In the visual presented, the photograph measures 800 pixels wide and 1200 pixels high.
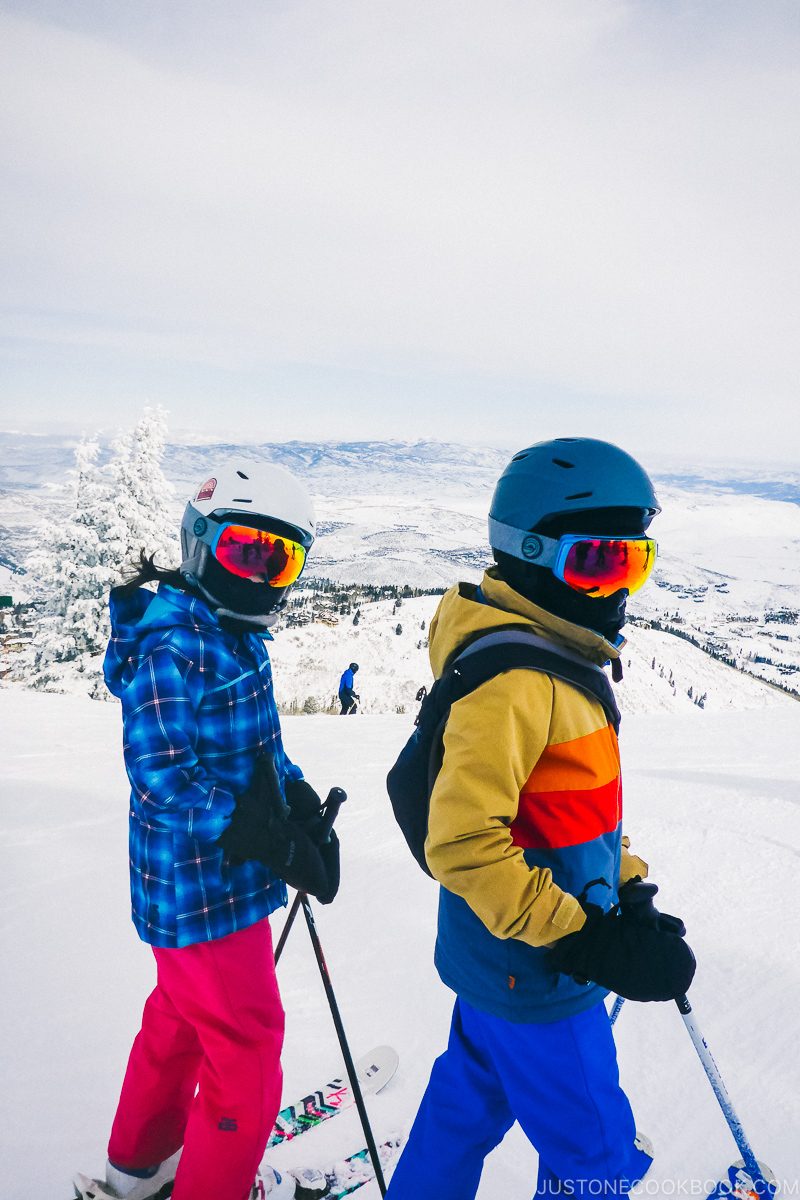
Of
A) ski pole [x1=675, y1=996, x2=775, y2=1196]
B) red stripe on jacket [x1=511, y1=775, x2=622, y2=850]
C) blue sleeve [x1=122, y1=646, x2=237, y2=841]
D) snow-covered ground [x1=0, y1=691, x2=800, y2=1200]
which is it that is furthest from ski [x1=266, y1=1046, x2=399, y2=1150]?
red stripe on jacket [x1=511, y1=775, x2=622, y2=850]

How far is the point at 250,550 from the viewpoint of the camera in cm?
208

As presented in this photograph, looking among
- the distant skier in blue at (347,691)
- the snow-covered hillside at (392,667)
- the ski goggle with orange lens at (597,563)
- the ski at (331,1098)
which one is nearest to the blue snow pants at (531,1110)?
the ski at (331,1098)

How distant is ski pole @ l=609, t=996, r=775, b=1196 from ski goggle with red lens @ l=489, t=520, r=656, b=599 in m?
1.07

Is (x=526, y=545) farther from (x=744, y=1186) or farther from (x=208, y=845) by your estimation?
(x=744, y=1186)

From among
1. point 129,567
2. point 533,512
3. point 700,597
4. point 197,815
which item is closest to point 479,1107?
point 197,815

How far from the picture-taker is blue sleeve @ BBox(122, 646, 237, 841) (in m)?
1.77

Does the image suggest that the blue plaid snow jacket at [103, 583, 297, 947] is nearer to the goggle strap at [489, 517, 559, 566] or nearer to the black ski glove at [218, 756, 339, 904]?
the black ski glove at [218, 756, 339, 904]

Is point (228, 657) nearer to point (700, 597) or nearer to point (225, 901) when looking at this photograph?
point (225, 901)

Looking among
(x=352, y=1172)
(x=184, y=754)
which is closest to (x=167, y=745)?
(x=184, y=754)

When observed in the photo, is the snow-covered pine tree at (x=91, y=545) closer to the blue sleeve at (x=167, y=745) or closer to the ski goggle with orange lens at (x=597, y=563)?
the blue sleeve at (x=167, y=745)

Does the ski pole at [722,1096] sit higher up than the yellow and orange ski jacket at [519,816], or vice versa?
the yellow and orange ski jacket at [519,816]

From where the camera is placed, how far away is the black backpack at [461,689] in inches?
58.8

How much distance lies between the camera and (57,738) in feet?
27.3

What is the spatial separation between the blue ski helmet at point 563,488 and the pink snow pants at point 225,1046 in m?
1.37
